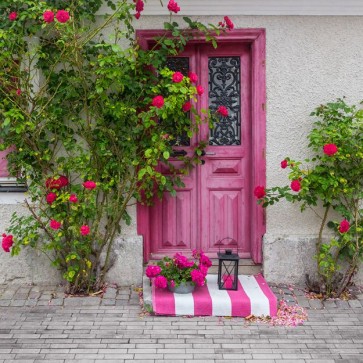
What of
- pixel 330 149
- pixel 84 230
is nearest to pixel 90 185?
pixel 84 230

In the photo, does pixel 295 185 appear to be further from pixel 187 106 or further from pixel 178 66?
pixel 178 66

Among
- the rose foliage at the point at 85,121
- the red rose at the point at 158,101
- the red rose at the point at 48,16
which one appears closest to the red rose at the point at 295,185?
the rose foliage at the point at 85,121

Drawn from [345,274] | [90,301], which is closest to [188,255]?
[90,301]

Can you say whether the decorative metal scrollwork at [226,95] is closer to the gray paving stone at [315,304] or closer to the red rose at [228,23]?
the red rose at [228,23]

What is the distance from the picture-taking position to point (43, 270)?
682cm

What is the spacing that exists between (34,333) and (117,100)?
7.75ft

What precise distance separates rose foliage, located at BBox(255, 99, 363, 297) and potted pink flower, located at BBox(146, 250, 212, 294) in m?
0.91

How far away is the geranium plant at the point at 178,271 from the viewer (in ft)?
20.3

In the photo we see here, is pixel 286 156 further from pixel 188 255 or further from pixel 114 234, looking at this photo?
pixel 114 234

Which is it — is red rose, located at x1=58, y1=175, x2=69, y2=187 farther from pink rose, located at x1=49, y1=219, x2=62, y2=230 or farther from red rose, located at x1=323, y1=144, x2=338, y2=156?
red rose, located at x1=323, y1=144, x2=338, y2=156

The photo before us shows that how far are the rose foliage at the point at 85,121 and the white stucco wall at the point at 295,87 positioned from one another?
0.39 meters

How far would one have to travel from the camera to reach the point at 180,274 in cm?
631

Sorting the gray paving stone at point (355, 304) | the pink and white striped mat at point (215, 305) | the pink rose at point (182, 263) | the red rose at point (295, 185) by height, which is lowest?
the gray paving stone at point (355, 304)

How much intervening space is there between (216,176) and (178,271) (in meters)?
1.20
